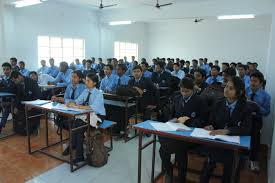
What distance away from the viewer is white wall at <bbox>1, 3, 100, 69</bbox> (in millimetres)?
7537

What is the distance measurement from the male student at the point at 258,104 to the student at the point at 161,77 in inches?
116

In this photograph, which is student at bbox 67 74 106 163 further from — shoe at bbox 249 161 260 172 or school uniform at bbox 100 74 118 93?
shoe at bbox 249 161 260 172

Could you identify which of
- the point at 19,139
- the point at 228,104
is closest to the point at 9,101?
the point at 19,139

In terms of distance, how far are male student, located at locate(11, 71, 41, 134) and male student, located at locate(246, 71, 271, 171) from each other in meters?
3.48

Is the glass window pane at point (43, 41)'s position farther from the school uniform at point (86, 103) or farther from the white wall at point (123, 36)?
the school uniform at point (86, 103)

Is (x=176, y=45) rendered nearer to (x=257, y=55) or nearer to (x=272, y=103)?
(x=257, y=55)

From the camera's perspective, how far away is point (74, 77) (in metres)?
3.45

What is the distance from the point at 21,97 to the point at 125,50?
9.07 m

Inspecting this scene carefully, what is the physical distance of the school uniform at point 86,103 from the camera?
3105 millimetres

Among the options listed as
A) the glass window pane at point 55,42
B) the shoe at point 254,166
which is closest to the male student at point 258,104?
the shoe at point 254,166

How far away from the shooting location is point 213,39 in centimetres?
1220

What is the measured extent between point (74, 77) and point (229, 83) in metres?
2.14

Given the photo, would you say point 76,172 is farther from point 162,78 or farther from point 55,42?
point 55,42

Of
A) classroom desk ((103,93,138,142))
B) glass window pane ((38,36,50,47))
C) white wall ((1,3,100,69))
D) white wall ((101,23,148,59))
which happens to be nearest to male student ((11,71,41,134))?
classroom desk ((103,93,138,142))
